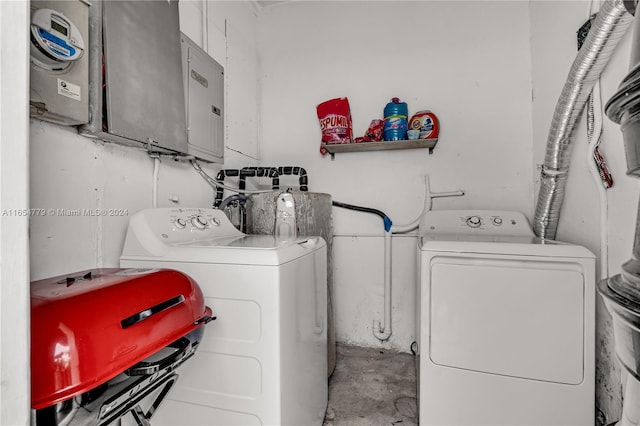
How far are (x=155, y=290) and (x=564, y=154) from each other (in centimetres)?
192

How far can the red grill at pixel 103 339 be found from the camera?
0.52 m

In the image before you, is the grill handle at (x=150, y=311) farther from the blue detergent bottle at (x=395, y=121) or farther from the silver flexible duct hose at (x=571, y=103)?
the blue detergent bottle at (x=395, y=121)

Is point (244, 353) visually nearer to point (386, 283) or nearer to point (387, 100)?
point (386, 283)

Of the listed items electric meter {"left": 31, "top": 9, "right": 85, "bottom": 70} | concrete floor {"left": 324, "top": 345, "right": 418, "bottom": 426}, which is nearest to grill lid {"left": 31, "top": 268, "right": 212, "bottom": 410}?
electric meter {"left": 31, "top": 9, "right": 85, "bottom": 70}

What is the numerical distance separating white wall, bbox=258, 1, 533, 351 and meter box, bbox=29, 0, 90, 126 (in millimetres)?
→ 1574

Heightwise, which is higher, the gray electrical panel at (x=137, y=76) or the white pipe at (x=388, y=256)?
the gray electrical panel at (x=137, y=76)

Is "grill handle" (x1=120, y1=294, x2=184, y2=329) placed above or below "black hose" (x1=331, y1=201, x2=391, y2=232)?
below

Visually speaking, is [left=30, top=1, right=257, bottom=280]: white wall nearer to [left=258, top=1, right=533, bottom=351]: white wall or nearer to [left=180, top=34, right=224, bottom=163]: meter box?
[left=180, top=34, right=224, bottom=163]: meter box

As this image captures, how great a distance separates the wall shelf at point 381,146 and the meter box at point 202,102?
2.66 feet

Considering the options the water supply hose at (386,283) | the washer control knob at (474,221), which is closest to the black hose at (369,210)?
the water supply hose at (386,283)

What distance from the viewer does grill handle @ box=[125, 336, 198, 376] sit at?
0.66 meters
